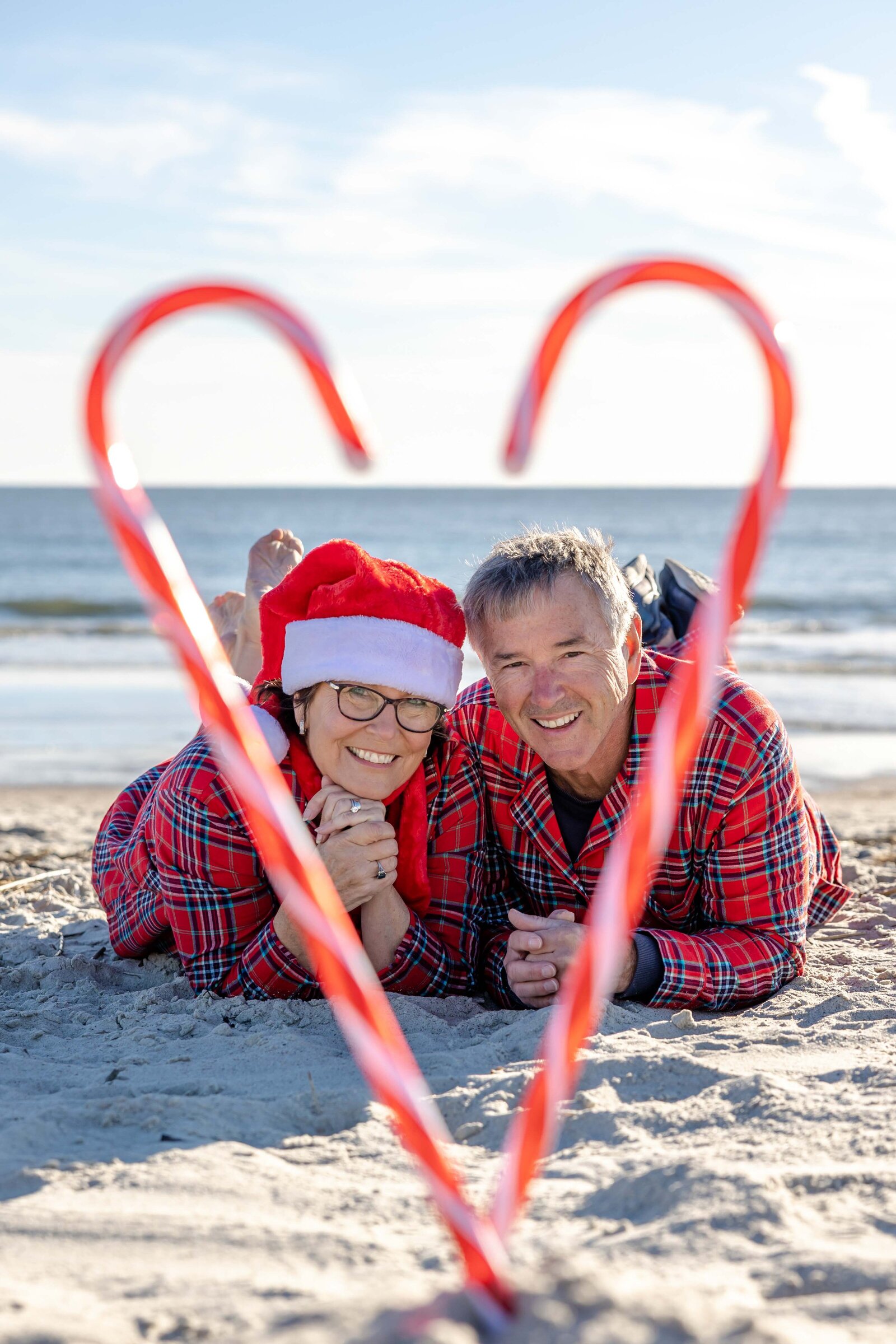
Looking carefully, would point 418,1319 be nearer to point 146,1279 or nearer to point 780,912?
point 146,1279

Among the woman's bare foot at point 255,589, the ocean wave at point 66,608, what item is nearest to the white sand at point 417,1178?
the woman's bare foot at point 255,589

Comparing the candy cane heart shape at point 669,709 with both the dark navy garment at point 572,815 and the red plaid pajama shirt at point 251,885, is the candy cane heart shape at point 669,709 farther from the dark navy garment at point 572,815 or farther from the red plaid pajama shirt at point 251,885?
the dark navy garment at point 572,815

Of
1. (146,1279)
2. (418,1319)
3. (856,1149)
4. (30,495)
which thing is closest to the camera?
(418,1319)

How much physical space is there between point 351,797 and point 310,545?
3907cm

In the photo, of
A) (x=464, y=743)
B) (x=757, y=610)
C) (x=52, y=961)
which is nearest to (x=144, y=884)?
(x=52, y=961)

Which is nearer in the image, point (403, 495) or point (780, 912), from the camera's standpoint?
point (780, 912)

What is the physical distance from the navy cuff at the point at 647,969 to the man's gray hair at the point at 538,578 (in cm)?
82

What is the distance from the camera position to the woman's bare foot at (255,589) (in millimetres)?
5254

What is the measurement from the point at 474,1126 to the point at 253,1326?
0.92m

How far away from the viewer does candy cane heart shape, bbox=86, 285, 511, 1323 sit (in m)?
1.45

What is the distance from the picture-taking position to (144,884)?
152 inches

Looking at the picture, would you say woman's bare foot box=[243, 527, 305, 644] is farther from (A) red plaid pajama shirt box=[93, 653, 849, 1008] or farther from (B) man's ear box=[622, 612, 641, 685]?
(B) man's ear box=[622, 612, 641, 685]

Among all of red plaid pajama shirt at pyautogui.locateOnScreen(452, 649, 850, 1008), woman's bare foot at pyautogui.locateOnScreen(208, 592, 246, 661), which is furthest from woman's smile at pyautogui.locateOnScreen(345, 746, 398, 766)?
woman's bare foot at pyautogui.locateOnScreen(208, 592, 246, 661)

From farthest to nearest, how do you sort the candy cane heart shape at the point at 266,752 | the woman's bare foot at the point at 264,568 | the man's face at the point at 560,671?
the woman's bare foot at the point at 264,568
the man's face at the point at 560,671
the candy cane heart shape at the point at 266,752
